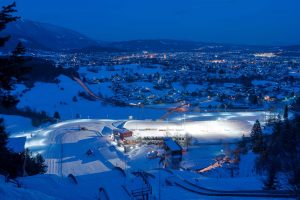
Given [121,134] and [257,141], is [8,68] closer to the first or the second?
[257,141]

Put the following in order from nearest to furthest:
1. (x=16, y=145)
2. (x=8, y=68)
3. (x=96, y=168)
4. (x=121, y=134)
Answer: (x=8, y=68)
(x=16, y=145)
(x=96, y=168)
(x=121, y=134)

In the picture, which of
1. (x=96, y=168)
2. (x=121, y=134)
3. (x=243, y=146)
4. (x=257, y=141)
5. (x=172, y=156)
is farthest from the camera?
(x=121, y=134)

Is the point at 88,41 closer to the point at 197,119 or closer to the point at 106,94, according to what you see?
the point at 106,94

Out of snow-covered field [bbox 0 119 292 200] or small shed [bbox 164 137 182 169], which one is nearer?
snow-covered field [bbox 0 119 292 200]

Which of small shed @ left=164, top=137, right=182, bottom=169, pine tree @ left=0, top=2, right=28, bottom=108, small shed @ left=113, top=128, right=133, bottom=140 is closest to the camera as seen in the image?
pine tree @ left=0, top=2, right=28, bottom=108

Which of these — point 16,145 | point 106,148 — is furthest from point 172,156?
point 16,145

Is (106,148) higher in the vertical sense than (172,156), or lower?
lower

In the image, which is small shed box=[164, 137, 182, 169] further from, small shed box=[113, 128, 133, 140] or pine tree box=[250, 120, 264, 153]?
small shed box=[113, 128, 133, 140]

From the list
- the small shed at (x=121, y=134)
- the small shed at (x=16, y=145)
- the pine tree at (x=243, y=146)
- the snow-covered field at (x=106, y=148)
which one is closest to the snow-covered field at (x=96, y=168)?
the snow-covered field at (x=106, y=148)

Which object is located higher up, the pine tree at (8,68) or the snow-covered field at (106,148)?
the pine tree at (8,68)

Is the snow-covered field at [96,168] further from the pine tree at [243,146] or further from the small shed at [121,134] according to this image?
the pine tree at [243,146]

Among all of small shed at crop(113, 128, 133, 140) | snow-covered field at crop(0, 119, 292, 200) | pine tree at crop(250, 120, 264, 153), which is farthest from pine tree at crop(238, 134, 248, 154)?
small shed at crop(113, 128, 133, 140)

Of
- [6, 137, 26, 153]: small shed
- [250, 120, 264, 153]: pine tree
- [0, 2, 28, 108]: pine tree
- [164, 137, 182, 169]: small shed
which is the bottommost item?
[164, 137, 182, 169]: small shed

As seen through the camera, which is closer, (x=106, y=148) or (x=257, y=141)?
(x=257, y=141)
